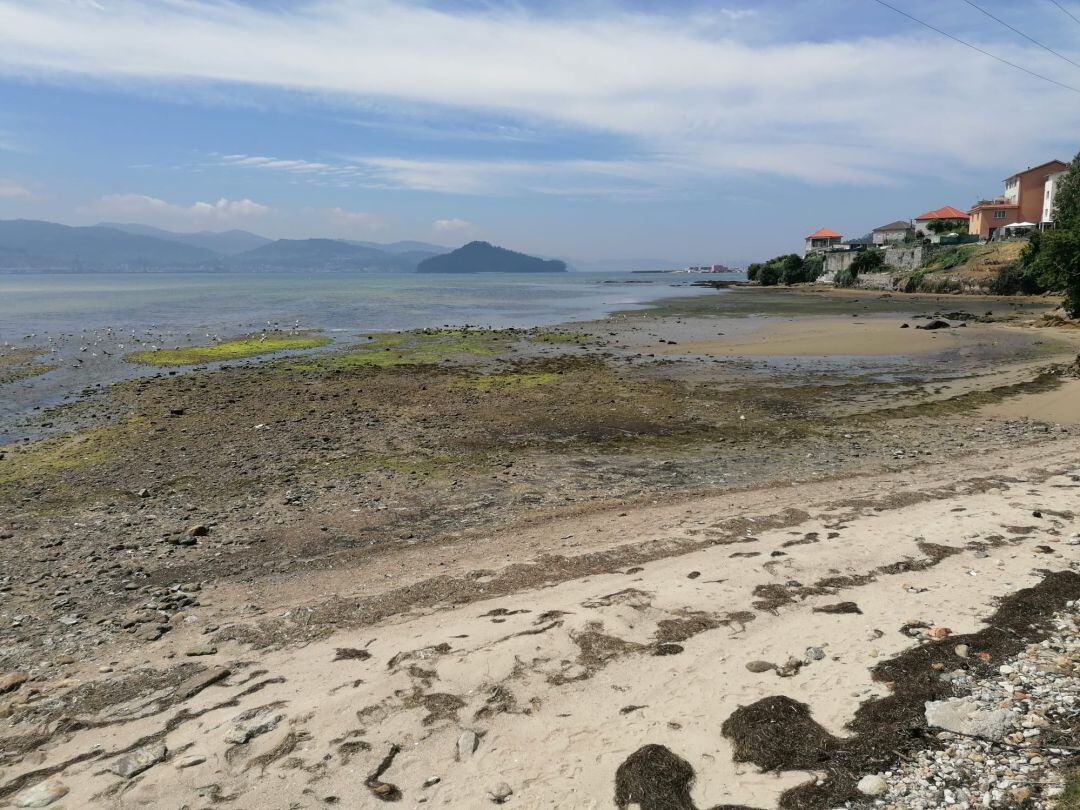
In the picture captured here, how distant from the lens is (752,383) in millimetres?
25266

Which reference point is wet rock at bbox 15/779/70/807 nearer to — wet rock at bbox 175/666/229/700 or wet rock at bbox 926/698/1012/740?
wet rock at bbox 175/666/229/700

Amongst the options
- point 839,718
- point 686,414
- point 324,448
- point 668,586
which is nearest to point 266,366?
point 324,448

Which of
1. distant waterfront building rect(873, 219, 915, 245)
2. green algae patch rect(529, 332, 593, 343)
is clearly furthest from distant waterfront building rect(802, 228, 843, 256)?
green algae patch rect(529, 332, 593, 343)

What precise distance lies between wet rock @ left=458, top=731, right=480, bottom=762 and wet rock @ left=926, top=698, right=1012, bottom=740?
372cm

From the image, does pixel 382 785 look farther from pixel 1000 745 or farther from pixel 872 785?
pixel 1000 745

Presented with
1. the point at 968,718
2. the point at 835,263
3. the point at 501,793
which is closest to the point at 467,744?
the point at 501,793

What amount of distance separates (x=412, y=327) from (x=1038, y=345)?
3988cm

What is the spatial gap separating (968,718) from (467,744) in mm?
4095

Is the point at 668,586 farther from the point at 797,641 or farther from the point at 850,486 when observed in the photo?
the point at 850,486

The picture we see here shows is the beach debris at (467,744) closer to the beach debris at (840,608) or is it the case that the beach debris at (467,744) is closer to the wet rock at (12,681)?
the beach debris at (840,608)

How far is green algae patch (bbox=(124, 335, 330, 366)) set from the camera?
111ft

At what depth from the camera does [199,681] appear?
6746 mm

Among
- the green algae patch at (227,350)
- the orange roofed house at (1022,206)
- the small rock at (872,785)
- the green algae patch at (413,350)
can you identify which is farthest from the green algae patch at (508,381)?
the orange roofed house at (1022,206)

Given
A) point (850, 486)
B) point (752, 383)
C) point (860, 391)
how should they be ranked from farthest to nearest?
point (752, 383) < point (860, 391) < point (850, 486)
